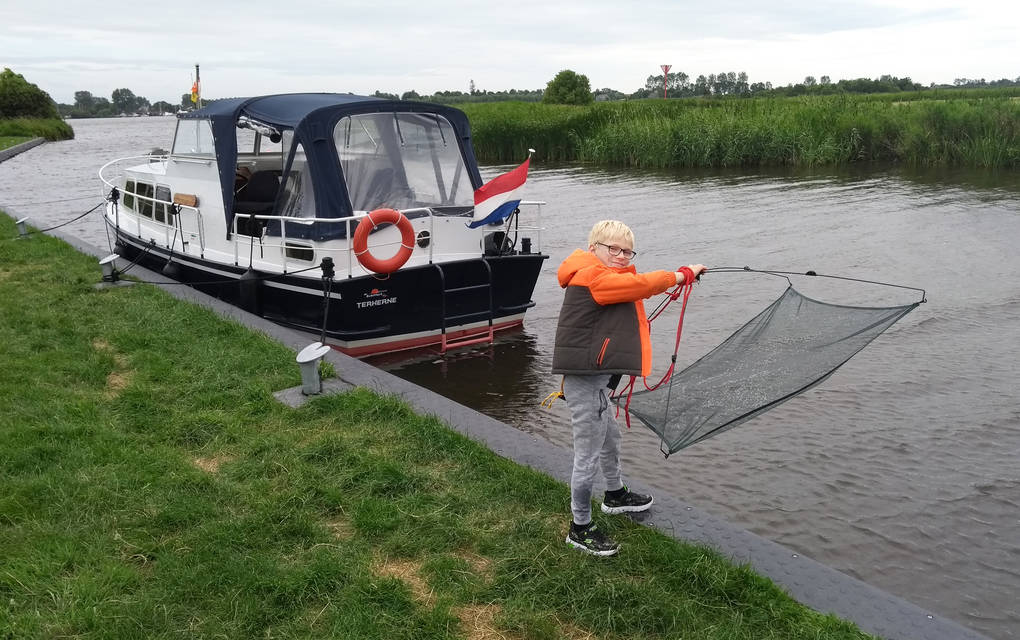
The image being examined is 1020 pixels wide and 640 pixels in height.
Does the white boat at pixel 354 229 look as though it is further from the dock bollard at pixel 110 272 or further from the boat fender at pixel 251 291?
the dock bollard at pixel 110 272

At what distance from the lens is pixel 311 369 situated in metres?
7.20

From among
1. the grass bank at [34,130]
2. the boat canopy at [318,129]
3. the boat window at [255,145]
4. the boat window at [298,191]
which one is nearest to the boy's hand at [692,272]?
the boat canopy at [318,129]

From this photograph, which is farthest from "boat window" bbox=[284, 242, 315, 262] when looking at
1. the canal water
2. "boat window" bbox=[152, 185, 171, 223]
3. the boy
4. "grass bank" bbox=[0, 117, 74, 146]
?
"grass bank" bbox=[0, 117, 74, 146]

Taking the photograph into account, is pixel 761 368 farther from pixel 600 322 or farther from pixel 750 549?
→ pixel 600 322

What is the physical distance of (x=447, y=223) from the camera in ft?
35.8

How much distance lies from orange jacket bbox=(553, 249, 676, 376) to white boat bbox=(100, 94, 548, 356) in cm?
531

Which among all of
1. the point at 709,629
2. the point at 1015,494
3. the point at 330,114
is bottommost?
the point at 1015,494

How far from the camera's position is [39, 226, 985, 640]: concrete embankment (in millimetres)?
4125

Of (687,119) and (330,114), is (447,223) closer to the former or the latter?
(330,114)

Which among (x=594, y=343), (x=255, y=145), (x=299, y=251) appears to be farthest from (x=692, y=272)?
(x=255, y=145)

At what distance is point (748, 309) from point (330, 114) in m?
6.73

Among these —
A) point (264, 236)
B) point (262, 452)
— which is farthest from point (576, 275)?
point (264, 236)

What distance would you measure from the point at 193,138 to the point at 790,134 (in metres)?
23.3

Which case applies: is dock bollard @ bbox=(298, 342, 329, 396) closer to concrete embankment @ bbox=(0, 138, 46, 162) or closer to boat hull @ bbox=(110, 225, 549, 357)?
boat hull @ bbox=(110, 225, 549, 357)
